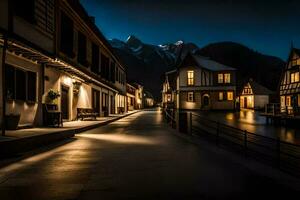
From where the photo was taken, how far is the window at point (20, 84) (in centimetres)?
1185

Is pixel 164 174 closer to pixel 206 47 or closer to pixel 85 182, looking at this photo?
pixel 85 182

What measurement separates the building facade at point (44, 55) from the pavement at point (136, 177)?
177 inches

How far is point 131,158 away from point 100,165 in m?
1.12

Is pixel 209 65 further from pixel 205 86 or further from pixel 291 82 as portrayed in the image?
pixel 291 82

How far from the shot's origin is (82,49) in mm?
22984

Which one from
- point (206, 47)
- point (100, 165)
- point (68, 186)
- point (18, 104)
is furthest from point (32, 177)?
point (206, 47)

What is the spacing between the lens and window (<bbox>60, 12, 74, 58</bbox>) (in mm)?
18156

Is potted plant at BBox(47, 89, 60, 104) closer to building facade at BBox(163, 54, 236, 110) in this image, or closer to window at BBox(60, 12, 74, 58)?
window at BBox(60, 12, 74, 58)

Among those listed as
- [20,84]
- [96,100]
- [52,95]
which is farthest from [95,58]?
[20,84]

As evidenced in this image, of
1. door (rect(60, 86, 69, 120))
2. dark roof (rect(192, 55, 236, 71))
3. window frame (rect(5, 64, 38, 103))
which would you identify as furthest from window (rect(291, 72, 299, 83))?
window frame (rect(5, 64, 38, 103))

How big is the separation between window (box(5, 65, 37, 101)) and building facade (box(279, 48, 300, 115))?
101 feet

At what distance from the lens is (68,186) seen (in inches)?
201

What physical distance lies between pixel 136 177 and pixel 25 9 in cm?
1041

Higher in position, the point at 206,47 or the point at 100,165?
the point at 206,47
